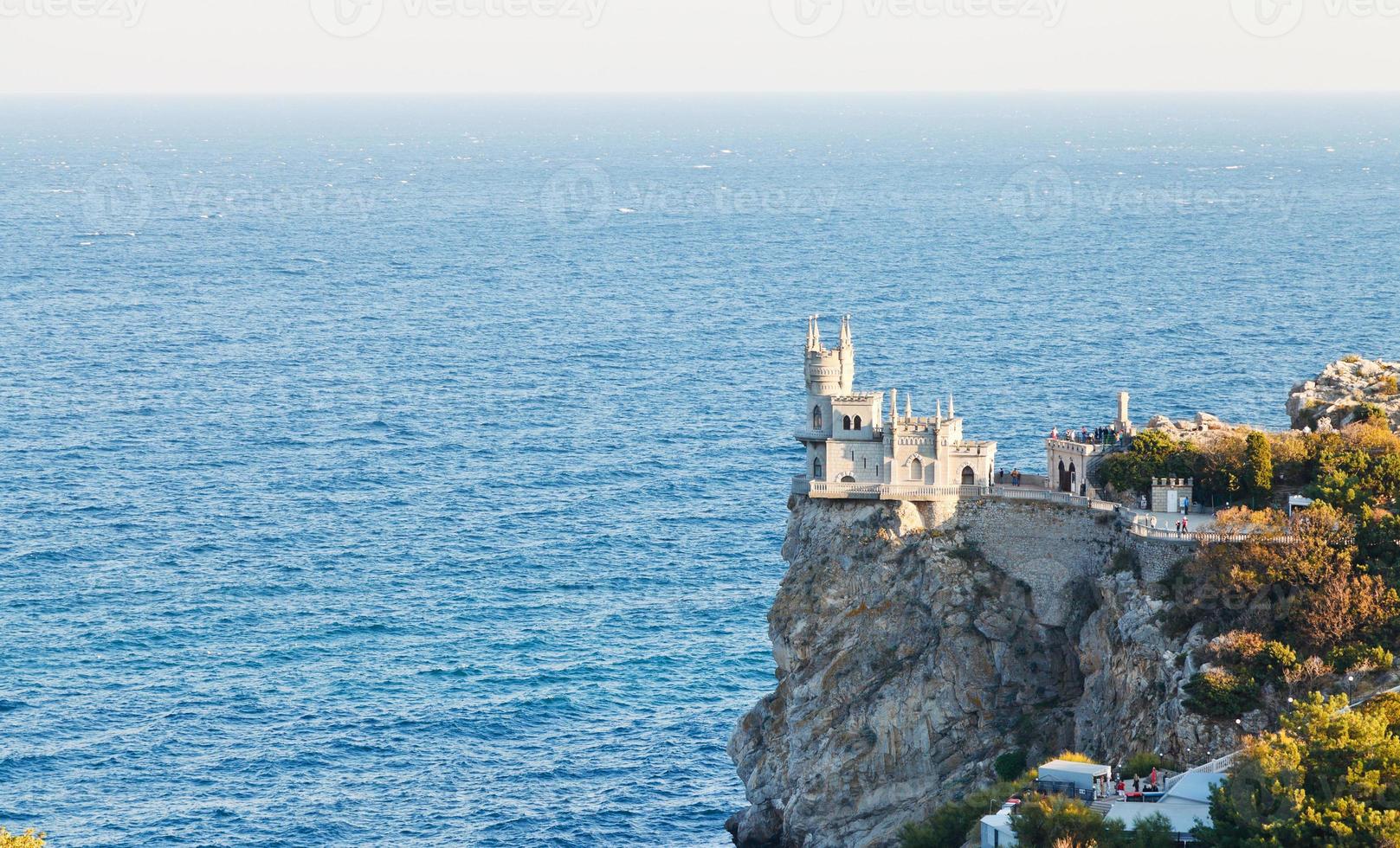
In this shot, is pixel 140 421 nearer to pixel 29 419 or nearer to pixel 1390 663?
pixel 29 419

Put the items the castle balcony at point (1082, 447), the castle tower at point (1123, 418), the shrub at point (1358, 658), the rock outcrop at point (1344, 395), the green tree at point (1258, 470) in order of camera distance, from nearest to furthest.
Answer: the shrub at point (1358, 658) < the green tree at point (1258, 470) < the castle balcony at point (1082, 447) < the castle tower at point (1123, 418) < the rock outcrop at point (1344, 395)

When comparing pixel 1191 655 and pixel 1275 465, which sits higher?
pixel 1275 465

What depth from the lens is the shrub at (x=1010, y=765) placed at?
92.4 m

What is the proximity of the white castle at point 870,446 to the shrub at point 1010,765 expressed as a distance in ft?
42.5

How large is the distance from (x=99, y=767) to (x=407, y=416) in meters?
73.2

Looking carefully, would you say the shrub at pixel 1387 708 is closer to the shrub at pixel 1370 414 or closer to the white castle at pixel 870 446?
the white castle at pixel 870 446

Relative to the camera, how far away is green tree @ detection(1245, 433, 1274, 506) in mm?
95812

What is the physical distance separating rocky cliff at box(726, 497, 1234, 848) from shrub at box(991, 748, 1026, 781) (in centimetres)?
70

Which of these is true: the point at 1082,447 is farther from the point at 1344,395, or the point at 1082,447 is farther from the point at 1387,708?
the point at 1387,708

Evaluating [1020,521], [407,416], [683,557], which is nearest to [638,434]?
[407,416]

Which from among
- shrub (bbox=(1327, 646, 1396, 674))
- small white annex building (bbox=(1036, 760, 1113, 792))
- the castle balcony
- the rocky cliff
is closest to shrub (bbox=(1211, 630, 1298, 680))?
shrub (bbox=(1327, 646, 1396, 674))

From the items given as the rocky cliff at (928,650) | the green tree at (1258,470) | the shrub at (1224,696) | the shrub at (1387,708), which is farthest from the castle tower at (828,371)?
the shrub at (1387,708)

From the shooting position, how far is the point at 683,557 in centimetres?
13750

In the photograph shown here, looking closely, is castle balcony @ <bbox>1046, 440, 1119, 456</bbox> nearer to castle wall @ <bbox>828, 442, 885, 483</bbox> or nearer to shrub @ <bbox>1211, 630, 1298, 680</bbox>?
castle wall @ <bbox>828, 442, 885, 483</bbox>
